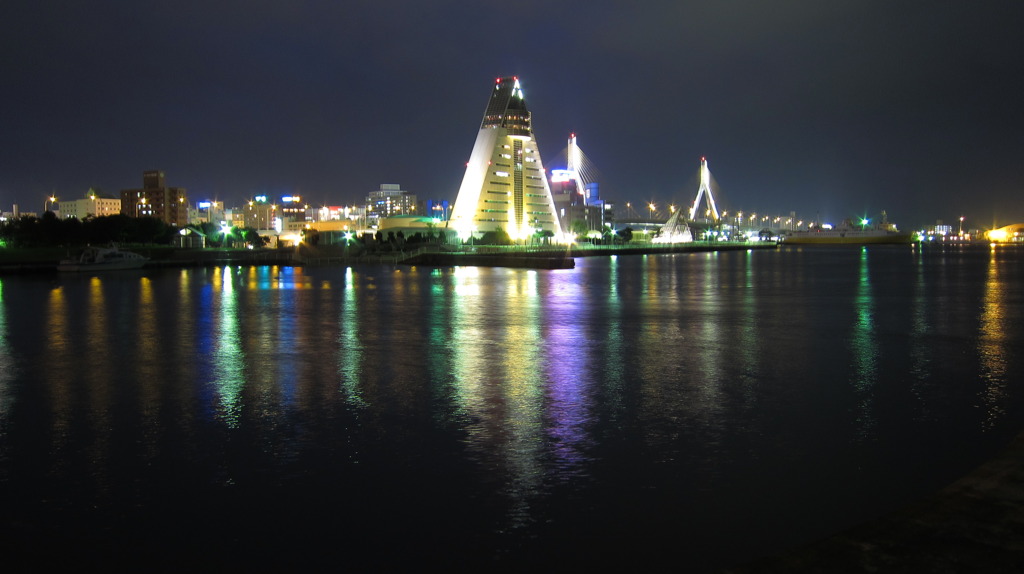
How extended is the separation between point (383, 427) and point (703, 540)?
370cm

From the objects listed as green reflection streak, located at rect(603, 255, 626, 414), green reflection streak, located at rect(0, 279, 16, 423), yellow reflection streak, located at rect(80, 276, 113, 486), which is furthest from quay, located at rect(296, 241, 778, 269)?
green reflection streak, located at rect(0, 279, 16, 423)

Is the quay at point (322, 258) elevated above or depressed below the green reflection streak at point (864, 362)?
above

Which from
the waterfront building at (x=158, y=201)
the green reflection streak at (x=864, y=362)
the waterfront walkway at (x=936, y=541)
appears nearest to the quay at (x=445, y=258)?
the green reflection streak at (x=864, y=362)

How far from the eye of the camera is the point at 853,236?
6250 inches

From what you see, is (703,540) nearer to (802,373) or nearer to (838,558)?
(838,558)

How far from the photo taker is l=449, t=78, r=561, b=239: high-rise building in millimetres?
81312

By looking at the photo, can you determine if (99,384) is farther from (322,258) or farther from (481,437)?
(322,258)

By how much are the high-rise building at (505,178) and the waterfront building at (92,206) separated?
81.0 meters

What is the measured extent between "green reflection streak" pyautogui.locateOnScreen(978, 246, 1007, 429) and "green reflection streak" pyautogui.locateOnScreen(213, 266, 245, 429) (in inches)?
304

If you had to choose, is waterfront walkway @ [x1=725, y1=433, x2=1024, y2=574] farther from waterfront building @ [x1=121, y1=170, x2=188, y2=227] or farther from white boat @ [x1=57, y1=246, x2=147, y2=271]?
waterfront building @ [x1=121, y1=170, x2=188, y2=227]

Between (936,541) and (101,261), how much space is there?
161 feet

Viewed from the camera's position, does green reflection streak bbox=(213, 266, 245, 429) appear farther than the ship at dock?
No

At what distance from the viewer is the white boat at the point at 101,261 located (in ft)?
143

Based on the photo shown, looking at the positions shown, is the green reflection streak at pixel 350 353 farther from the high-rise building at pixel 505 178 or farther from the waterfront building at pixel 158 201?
the waterfront building at pixel 158 201
